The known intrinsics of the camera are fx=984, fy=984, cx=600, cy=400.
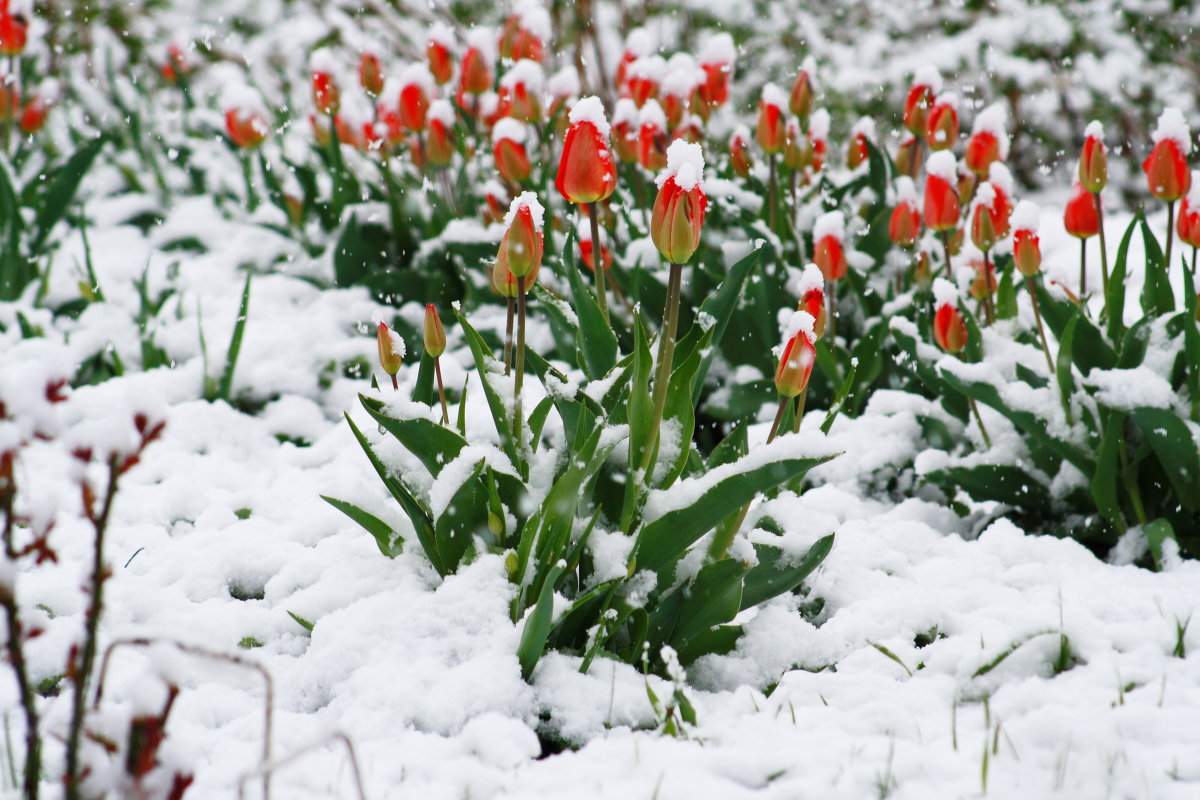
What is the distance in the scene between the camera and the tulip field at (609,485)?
94 cm

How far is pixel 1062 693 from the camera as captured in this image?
104 cm

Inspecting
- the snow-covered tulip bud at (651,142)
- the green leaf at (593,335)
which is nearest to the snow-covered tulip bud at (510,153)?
the snow-covered tulip bud at (651,142)

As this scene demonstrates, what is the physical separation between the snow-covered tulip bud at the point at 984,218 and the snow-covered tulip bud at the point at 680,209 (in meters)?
Answer: 0.81

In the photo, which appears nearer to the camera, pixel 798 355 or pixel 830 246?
pixel 798 355

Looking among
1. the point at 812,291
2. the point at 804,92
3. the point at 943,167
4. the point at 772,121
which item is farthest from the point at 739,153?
the point at 812,291

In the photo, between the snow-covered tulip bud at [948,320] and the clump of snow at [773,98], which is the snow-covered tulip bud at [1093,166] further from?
the clump of snow at [773,98]

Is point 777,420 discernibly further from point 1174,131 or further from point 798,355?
point 1174,131

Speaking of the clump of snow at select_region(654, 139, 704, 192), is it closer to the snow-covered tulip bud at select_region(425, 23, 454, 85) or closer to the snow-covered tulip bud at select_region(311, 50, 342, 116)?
the snow-covered tulip bud at select_region(425, 23, 454, 85)

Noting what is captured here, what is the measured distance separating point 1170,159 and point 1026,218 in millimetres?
217

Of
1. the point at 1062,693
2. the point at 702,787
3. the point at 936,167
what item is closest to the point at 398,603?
the point at 702,787

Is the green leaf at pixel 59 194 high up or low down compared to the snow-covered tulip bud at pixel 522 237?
down

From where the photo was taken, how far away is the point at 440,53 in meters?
2.53

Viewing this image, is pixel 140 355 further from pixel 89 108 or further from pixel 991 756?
pixel 89 108

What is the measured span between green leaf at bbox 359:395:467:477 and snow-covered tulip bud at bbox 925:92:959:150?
51.8 inches
